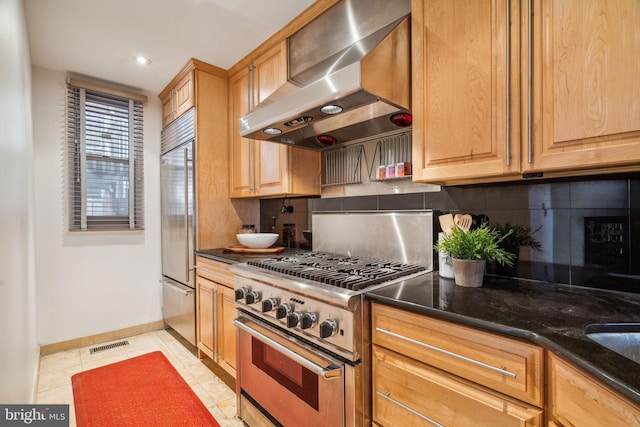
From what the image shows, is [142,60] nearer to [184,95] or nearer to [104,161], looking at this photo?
[184,95]

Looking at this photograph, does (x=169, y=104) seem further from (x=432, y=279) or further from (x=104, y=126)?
(x=432, y=279)

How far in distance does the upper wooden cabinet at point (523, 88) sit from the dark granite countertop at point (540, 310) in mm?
463

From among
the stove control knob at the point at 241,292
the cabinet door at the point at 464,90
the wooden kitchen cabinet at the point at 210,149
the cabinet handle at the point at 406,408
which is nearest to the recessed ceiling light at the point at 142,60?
the wooden kitchen cabinet at the point at 210,149

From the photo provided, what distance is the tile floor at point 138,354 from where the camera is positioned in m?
1.96

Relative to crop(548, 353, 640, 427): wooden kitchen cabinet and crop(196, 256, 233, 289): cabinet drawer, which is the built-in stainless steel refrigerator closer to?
crop(196, 256, 233, 289): cabinet drawer

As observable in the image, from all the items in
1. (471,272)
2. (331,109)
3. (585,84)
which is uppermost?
(331,109)

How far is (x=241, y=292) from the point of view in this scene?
5.87 ft

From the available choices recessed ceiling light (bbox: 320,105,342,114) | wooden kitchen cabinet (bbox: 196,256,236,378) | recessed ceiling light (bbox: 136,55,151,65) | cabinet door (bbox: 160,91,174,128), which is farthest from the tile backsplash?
cabinet door (bbox: 160,91,174,128)

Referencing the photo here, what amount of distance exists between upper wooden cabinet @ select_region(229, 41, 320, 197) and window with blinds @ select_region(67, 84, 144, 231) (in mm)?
1103

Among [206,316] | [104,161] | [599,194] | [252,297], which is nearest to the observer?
[599,194]

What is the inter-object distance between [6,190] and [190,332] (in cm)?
181

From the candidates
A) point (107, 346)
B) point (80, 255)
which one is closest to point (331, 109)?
point (80, 255)

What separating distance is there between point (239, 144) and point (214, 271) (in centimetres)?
110

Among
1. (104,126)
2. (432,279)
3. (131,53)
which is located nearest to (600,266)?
(432,279)
